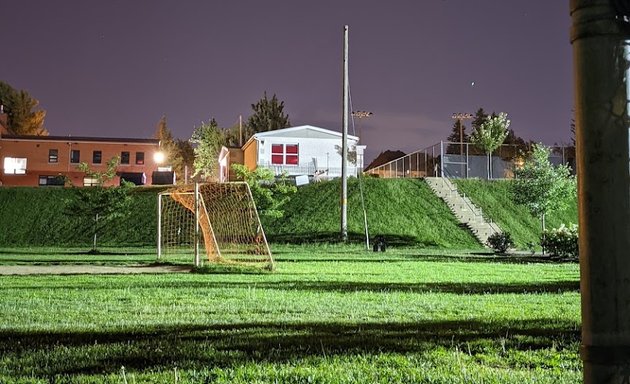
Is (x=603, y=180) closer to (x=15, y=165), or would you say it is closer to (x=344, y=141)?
(x=344, y=141)

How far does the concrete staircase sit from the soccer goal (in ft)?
46.8

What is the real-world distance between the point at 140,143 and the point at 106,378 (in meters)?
64.3

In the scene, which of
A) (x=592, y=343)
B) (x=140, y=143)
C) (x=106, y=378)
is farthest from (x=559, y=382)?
(x=140, y=143)

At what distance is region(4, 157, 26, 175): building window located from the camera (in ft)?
204

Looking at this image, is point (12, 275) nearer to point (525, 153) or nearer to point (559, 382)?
point (559, 382)

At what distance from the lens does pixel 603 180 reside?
209 centimetres

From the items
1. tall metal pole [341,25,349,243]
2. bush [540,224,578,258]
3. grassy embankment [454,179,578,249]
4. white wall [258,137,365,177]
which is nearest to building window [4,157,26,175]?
white wall [258,137,365,177]

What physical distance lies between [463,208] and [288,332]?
1409 inches

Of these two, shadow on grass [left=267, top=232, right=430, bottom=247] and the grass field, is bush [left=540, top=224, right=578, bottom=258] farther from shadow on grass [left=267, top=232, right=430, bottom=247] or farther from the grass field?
the grass field

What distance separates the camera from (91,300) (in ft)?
35.2

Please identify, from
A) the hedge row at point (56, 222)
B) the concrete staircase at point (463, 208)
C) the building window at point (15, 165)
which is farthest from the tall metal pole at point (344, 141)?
the building window at point (15, 165)

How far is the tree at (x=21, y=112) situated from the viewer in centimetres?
9000

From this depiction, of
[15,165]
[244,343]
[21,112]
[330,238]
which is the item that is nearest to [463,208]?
[330,238]

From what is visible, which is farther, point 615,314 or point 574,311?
point 574,311
